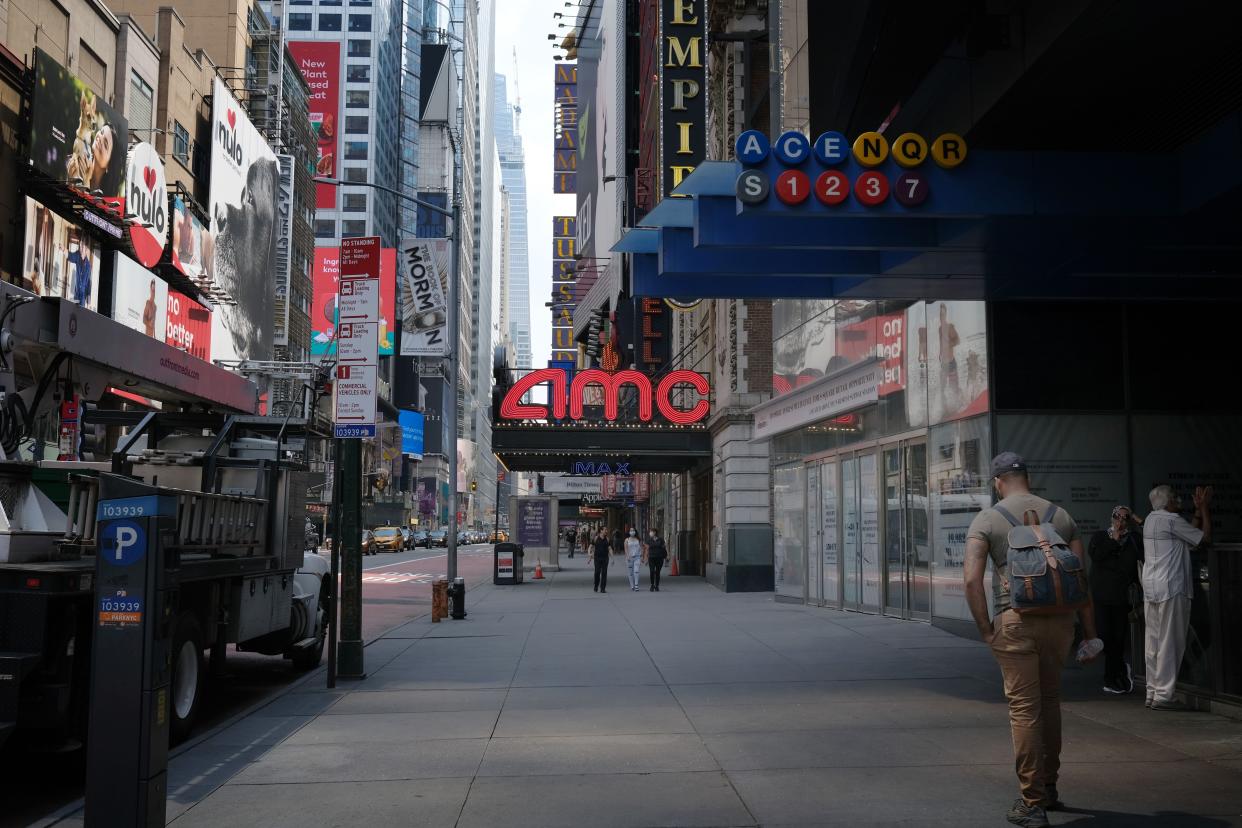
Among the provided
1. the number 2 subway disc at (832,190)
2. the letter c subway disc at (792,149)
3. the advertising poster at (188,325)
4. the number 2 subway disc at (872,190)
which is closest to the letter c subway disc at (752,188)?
the letter c subway disc at (792,149)

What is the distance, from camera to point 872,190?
10.3 metres

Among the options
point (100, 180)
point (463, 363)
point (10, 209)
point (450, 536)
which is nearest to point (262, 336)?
point (100, 180)

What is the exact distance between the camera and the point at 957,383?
1532 cm

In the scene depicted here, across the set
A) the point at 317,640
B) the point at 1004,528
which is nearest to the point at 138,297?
the point at 317,640

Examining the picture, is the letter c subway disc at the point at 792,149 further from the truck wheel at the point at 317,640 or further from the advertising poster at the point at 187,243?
the advertising poster at the point at 187,243

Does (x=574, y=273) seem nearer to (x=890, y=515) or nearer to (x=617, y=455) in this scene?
(x=617, y=455)

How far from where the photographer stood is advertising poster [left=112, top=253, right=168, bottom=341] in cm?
3801

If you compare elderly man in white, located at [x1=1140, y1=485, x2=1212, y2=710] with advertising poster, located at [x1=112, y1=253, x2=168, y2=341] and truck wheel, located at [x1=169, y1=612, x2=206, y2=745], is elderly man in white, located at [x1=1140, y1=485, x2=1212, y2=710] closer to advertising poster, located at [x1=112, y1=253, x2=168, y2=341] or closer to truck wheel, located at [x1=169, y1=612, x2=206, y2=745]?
truck wheel, located at [x1=169, y1=612, x2=206, y2=745]

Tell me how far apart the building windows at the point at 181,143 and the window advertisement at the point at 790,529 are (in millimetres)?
33788

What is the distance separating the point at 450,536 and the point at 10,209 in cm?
1809

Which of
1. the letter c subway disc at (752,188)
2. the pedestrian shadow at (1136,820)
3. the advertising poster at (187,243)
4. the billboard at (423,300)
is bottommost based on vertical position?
the pedestrian shadow at (1136,820)

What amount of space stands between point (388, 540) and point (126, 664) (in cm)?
6695

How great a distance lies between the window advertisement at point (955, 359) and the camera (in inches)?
570

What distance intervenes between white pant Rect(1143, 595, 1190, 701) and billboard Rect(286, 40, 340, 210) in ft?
359
